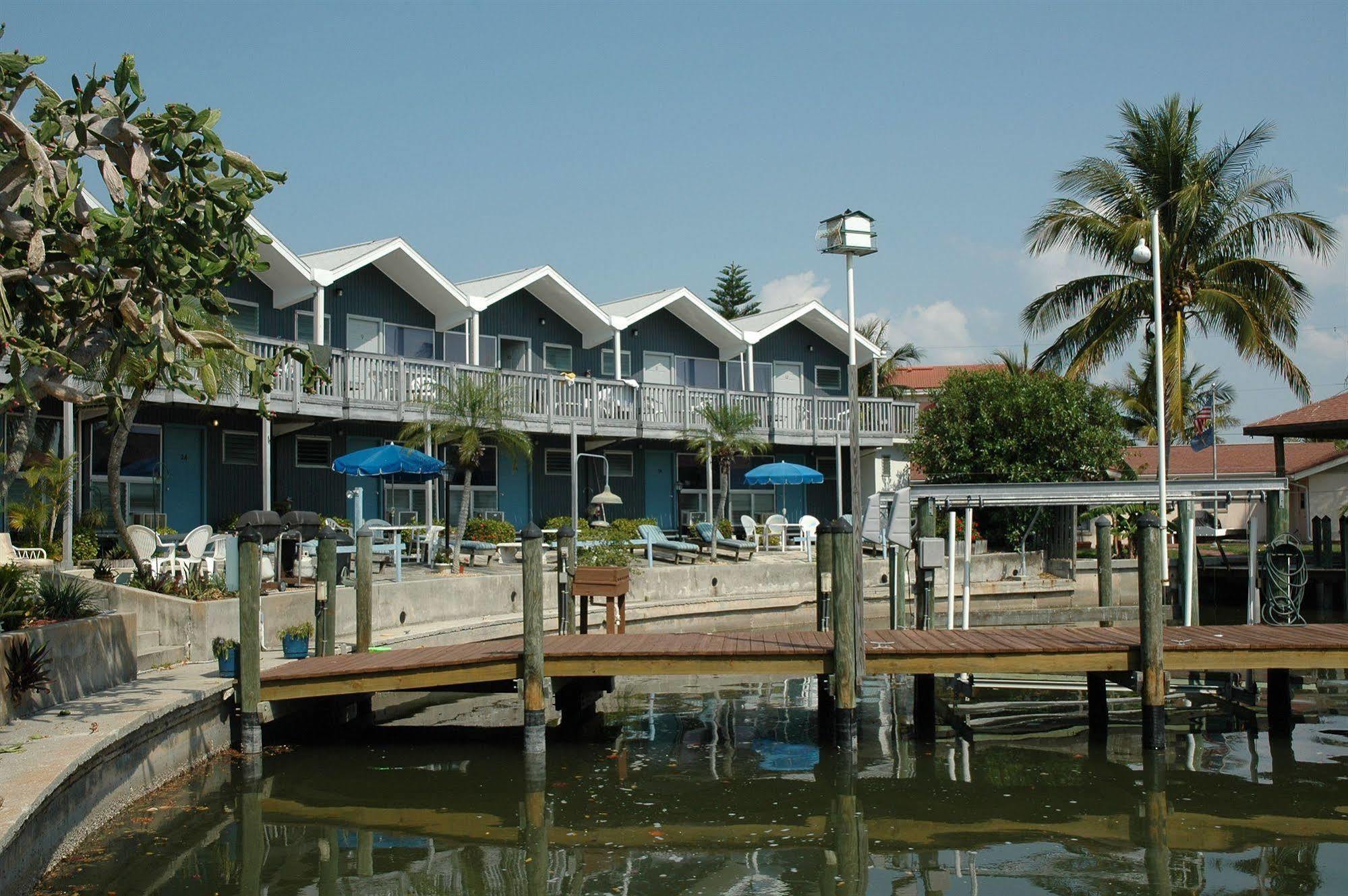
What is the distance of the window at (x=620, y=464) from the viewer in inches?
1224

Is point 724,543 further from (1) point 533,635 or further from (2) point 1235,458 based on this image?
(2) point 1235,458

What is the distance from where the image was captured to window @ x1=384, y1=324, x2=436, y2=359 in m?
27.7

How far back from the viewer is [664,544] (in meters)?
25.7

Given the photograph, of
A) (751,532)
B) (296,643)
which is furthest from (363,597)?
(751,532)

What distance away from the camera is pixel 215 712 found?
13336 mm

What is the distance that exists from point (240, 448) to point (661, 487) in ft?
35.5

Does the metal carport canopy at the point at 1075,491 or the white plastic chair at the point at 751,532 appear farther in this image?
the white plastic chair at the point at 751,532

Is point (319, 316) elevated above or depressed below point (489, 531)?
above

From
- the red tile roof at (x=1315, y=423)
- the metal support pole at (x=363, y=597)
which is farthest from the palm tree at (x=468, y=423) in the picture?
the red tile roof at (x=1315, y=423)

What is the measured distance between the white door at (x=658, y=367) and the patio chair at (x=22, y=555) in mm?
17021

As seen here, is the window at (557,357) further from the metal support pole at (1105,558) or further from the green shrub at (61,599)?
the green shrub at (61,599)

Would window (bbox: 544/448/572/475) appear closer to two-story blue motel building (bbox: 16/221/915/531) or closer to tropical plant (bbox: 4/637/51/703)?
two-story blue motel building (bbox: 16/221/915/531)

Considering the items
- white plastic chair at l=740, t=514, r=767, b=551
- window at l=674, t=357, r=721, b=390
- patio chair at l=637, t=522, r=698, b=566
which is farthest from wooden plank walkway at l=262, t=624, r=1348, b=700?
window at l=674, t=357, r=721, b=390

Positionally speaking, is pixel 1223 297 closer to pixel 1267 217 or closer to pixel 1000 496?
pixel 1267 217
